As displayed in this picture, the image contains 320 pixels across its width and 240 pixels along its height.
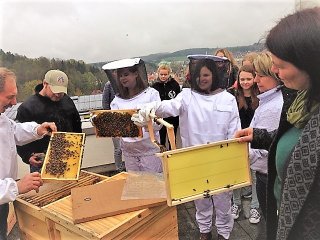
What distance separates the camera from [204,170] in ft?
5.02

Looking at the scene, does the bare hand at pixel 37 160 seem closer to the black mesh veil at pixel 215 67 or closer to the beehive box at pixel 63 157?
the beehive box at pixel 63 157

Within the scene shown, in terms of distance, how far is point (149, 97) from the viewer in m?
2.88

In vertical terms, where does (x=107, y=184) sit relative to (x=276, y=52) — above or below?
A: below

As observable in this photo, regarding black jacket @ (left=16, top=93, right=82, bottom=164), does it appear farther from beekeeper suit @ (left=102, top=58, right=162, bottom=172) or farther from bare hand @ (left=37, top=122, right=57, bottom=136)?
bare hand @ (left=37, top=122, right=57, bottom=136)

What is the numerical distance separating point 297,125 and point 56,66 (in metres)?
2.49

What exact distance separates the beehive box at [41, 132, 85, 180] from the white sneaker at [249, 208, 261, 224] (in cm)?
185

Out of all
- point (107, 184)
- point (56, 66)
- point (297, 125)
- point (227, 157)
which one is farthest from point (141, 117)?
point (56, 66)

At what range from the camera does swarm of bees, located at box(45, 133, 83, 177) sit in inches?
74.5

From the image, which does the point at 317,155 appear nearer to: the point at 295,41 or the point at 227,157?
the point at 295,41

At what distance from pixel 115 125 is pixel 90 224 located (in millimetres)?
1105

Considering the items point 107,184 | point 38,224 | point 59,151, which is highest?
point 59,151

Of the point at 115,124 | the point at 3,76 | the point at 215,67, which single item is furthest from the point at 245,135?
the point at 3,76

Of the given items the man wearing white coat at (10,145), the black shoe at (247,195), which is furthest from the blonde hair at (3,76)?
the black shoe at (247,195)

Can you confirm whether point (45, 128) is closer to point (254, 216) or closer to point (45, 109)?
point (45, 109)
